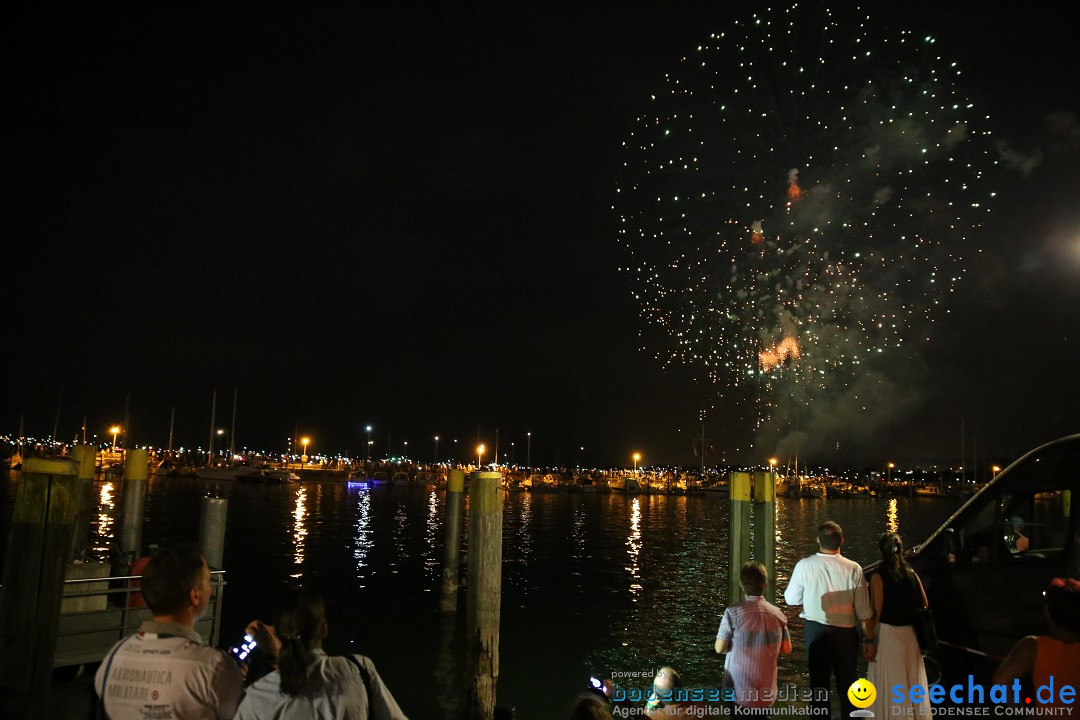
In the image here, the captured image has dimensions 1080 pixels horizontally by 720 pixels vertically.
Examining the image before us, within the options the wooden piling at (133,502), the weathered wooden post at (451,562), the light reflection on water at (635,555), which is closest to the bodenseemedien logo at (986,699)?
the weathered wooden post at (451,562)

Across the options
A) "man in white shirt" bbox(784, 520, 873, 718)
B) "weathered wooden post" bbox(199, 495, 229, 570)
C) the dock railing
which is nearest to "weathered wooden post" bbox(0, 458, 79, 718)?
Result: the dock railing

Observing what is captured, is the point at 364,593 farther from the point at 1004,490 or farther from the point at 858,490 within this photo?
the point at 858,490

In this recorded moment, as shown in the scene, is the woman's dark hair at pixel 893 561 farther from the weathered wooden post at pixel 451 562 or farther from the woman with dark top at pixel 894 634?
the weathered wooden post at pixel 451 562

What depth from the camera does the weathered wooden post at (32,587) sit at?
6.57 m

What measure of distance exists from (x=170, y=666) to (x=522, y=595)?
A: 772 inches

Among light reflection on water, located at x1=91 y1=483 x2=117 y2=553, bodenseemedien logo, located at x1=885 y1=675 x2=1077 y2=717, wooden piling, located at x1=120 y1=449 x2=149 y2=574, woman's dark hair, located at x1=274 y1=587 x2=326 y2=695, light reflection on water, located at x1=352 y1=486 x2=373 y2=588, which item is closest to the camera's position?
woman's dark hair, located at x1=274 y1=587 x2=326 y2=695

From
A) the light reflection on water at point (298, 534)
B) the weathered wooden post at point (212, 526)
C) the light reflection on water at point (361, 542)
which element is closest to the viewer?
the weathered wooden post at point (212, 526)

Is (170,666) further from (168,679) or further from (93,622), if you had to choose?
(93,622)

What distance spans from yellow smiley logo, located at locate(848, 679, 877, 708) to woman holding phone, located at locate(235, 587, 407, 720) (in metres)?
5.03

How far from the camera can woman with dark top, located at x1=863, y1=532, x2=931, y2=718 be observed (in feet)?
22.1

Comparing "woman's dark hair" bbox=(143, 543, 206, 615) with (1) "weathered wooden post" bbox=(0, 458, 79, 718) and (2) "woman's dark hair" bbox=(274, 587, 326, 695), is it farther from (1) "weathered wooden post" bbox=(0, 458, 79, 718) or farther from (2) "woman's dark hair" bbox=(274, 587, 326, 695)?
(1) "weathered wooden post" bbox=(0, 458, 79, 718)

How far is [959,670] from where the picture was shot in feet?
26.3

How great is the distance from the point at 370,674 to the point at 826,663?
5103 millimetres

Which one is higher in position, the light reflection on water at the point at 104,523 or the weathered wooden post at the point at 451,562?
the weathered wooden post at the point at 451,562
